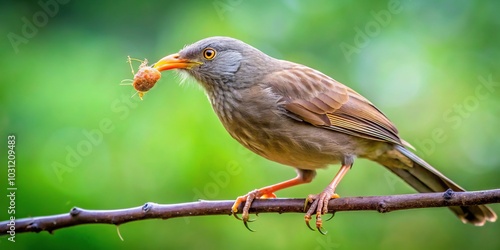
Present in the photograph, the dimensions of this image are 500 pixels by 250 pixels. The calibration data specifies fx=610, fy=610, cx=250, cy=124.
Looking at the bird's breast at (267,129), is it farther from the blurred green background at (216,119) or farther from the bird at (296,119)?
the blurred green background at (216,119)

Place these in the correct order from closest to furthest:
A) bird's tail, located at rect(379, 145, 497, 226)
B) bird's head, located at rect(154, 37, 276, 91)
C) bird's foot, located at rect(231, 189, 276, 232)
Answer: bird's foot, located at rect(231, 189, 276, 232) → bird's tail, located at rect(379, 145, 497, 226) → bird's head, located at rect(154, 37, 276, 91)

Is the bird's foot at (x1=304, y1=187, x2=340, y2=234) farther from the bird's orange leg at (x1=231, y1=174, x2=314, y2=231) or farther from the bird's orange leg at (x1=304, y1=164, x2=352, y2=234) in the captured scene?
the bird's orange leg at (x1=231, y1=174, x2=314, y2=231)

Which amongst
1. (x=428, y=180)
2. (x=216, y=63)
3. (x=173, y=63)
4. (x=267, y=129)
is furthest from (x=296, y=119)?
(x=428, y=180)

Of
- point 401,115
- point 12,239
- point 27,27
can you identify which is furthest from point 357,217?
point 27,27

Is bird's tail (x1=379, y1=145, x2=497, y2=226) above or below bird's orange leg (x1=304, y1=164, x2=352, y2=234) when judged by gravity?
above

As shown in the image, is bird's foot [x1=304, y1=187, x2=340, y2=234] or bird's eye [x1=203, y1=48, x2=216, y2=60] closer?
bird's foot [x1=304, y1=187, x2=340, y2=234]

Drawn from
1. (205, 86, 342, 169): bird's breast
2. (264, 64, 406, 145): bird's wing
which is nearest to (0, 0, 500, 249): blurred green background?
(205, 86, 342, 169): bird's breast

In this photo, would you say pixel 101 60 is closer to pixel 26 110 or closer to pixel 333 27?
pixel 26 110

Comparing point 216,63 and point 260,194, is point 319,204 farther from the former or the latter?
point 216,63
